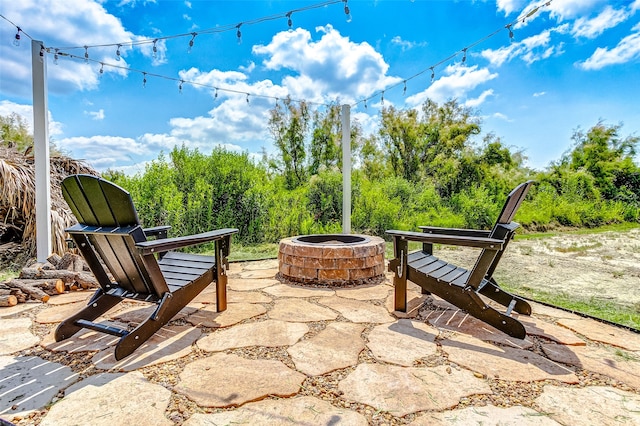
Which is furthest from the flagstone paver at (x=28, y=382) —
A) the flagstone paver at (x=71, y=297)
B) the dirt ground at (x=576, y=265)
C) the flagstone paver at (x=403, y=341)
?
the dirt ground at (x=576, y=265)

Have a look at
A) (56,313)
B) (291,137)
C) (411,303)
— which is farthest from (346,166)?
(291,137)

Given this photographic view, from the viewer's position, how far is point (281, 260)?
3219 millimetres

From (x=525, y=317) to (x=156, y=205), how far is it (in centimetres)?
480

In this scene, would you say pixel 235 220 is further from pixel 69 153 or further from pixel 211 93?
pixel 69 153

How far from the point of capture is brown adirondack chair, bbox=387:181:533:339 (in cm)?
182

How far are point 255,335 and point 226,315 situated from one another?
43 centimetres

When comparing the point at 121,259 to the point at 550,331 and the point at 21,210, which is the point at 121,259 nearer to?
the point at 550,331

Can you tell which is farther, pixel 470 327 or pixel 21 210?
pixel 21 210

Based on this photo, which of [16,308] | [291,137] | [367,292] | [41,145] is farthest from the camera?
[291,137]

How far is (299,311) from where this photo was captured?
230cm

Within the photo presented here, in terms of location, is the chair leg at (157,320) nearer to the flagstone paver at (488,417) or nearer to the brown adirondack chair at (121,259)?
the brown adirondack chair at (121,259)

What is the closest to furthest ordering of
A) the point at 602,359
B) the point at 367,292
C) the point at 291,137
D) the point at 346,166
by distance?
the point at 602,359, the point at 367,292, the point at 346,166, the point at 291,137

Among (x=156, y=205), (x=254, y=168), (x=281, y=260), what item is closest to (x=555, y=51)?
(x=254, y=168)

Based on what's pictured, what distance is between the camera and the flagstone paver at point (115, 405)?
113 centimetres
